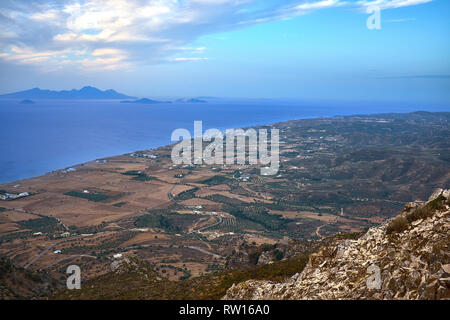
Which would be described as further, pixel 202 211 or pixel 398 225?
pixel 202 211

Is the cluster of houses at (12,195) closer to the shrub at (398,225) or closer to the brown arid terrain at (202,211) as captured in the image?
the brown arid terrain at (202,211)

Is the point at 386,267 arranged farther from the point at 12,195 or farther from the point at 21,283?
the point at 12,195

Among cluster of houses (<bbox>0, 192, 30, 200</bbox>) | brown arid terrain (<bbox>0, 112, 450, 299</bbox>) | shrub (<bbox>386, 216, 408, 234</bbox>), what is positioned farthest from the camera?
cluster of houses (<bbox>0, 192, 30, 200</bbox>)

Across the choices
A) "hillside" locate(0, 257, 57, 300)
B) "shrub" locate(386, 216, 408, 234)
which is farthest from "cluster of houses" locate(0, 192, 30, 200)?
"shrub" locate(386, 216, 408, 234)

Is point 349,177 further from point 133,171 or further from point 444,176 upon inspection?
point 133,171

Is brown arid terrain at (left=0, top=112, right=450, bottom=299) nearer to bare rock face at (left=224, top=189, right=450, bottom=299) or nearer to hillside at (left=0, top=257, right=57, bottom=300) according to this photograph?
hillside at (left=0, top=257, right=57, bottom=300)

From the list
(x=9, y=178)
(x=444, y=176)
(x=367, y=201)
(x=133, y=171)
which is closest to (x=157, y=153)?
(x=133, y=171)

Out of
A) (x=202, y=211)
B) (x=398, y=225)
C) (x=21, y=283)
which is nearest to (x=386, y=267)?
(x=398, y=225)
